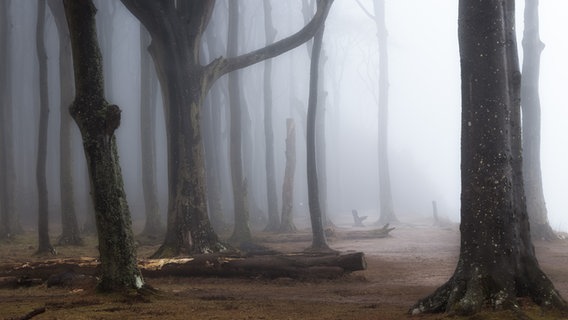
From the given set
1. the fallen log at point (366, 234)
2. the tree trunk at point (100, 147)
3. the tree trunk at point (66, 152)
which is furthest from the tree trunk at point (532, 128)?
the tree trunk at point (66, 152)

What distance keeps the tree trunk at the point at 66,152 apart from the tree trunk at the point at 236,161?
481 centimetres

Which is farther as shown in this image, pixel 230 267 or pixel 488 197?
pixel 230 267

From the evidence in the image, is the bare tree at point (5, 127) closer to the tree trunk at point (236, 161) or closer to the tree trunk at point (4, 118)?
the tree trunk at point (4, 118)

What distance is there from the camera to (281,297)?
8227 mm

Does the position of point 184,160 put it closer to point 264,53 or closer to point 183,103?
point 183,103

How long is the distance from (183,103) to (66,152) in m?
6.75

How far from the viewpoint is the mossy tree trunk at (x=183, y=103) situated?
1267cm

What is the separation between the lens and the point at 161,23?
13211 millimetres

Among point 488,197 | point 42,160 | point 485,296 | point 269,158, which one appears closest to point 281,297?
point 485,296

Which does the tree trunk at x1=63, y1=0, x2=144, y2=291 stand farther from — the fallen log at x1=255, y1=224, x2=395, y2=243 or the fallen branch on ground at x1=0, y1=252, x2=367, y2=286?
the fallen log at x1=255, y1=224, x2=395, y2=243

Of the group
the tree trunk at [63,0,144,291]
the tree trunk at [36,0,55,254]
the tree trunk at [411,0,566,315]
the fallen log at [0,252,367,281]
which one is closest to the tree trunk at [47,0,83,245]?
the tree trunk at [36,0,55,254]

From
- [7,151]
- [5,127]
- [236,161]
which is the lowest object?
[236,161]

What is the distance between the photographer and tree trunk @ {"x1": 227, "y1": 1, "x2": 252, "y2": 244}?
A: 59.3 ft

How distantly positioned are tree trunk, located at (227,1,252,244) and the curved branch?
18.7 feet
